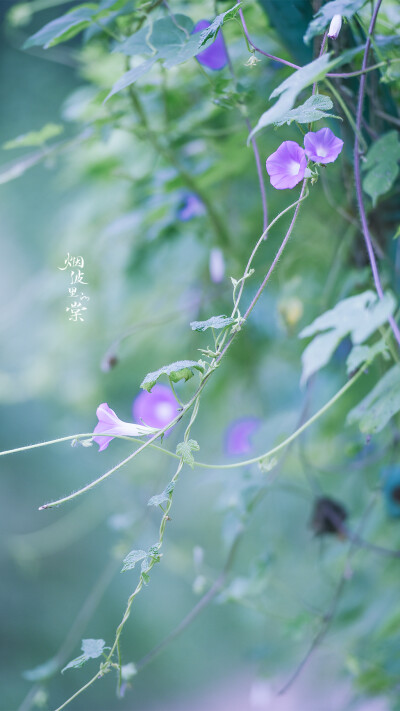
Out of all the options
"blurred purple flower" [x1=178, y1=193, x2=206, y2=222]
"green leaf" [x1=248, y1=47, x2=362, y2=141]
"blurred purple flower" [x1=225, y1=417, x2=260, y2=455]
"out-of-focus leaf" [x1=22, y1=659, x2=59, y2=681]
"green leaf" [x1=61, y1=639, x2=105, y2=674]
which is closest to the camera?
"green leaf" [x1=248, y1=47, x2=362, y2=141]

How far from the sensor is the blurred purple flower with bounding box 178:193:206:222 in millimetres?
917

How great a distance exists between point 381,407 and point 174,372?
0.68ft

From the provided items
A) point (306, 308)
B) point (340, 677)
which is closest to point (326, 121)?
point (306, 308)

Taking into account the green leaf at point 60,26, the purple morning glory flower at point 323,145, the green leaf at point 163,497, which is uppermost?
the green leaf at point 60,26

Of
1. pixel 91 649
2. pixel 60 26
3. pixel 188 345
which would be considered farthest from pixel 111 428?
pixel 188 345

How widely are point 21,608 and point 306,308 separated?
127cm

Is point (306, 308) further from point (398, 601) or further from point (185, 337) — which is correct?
point (398, 601)

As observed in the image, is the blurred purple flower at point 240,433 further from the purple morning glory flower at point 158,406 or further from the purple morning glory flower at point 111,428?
the purple morning glory flower at point 111,428

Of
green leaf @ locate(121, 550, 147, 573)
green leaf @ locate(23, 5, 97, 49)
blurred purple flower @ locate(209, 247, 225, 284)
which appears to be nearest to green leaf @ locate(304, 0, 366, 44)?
green leaf @ locate(23, 5, 97, 49)

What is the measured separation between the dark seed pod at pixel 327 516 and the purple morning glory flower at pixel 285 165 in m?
→ 0.51

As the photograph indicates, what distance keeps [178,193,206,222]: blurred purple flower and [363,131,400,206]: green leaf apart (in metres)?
0.38

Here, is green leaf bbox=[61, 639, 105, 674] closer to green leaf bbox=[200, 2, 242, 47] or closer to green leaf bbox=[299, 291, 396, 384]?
green leaf bbox=[299, 291, 396, 384]

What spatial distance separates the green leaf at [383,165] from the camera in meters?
0.57

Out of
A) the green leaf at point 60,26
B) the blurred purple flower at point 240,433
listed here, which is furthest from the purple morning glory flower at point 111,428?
the blurred purple flower at point 240,433
